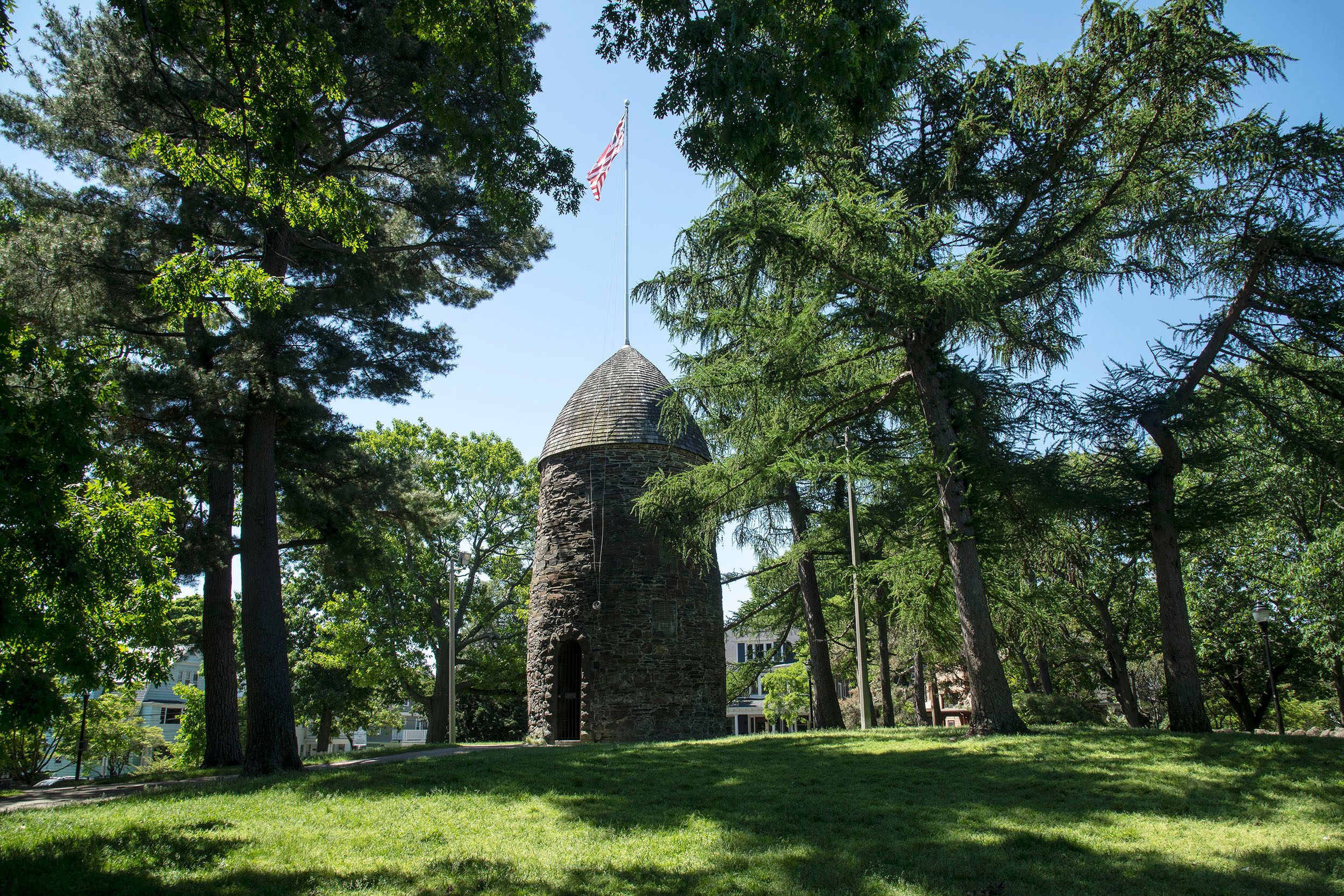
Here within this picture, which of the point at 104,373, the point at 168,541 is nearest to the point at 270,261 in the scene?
the point at 104,373

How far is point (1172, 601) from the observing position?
11.3m

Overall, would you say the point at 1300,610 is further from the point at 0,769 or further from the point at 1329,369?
the point at 0,769

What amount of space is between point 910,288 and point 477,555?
85.5 ft

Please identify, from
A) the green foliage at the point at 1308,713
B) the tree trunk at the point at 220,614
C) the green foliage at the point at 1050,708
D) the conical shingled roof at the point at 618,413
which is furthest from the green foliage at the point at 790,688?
the tree trunk at the point at 220,614

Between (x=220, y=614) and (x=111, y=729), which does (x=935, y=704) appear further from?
(x=111, y=729)

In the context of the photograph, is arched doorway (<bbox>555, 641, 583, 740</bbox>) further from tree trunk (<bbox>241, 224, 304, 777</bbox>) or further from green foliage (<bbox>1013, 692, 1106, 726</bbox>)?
green foliage (<bbox>1013, 692, 1106, 726</bbox>)

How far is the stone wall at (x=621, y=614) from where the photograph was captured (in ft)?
58.7

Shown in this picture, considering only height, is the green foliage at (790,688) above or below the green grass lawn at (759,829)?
below

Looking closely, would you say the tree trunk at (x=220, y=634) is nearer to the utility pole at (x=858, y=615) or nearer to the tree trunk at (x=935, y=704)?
the utility pole at (x=858, y=615)

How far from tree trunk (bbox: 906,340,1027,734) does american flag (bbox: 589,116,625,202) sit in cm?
1404

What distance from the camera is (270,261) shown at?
14594 millimetres

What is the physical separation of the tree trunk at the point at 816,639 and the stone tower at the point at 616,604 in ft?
7.14

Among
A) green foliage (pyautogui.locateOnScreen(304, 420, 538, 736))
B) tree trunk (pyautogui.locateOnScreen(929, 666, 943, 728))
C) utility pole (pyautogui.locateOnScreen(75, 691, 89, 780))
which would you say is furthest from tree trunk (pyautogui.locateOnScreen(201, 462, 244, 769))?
tree trunk (pyautogui.locateOnScreen(929, 666, 943, 728))

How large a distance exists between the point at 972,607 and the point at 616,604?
29.6ft
